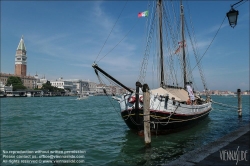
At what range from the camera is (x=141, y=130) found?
15031mm

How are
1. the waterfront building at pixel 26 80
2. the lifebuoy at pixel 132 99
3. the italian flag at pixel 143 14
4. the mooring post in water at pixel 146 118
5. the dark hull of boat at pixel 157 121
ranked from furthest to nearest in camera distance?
the waterfront building at pixel 26 80 < the italian flag at pixel 143 14 < the lifebuoy at pixel 132 99 < the dark hull of boat at pixel 157 121 < the mooring post in water at pixel 146 118

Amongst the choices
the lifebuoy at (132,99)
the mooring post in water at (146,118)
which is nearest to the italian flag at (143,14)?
the lifebuoy at (132,99)

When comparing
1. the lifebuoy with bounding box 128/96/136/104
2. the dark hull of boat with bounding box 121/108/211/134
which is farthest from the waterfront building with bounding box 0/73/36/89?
the dark hull of boat with bounding box 121/108/211/134

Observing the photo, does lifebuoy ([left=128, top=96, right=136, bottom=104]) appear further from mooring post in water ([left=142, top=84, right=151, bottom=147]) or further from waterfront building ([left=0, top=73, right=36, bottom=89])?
waterfront building ([left=0, top=73, right=36, bottom=89])

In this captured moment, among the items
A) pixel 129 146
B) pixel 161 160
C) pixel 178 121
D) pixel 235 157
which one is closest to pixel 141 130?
pixel 129 146

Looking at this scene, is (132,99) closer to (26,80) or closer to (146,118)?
(146,118)

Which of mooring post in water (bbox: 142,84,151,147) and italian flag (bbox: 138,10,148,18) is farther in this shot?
italian flag (bbox: 138,10,148,18)

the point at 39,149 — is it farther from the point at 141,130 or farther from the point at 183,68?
the point at 183,68

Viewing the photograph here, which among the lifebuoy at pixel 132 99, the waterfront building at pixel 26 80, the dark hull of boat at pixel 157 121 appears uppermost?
the waterfront building at pixel 26 80

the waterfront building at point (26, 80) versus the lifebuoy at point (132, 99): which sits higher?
the waterfront building at point (26, 80)

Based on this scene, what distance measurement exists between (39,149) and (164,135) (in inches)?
322

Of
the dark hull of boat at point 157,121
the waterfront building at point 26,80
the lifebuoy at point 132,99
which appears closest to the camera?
the dark hull of boat at point 157,121

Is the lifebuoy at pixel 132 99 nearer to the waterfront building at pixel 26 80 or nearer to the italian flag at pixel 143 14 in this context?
the italian flag at pixel 143 14

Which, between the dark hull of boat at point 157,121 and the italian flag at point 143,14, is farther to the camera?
the italian flag at point 143,14
